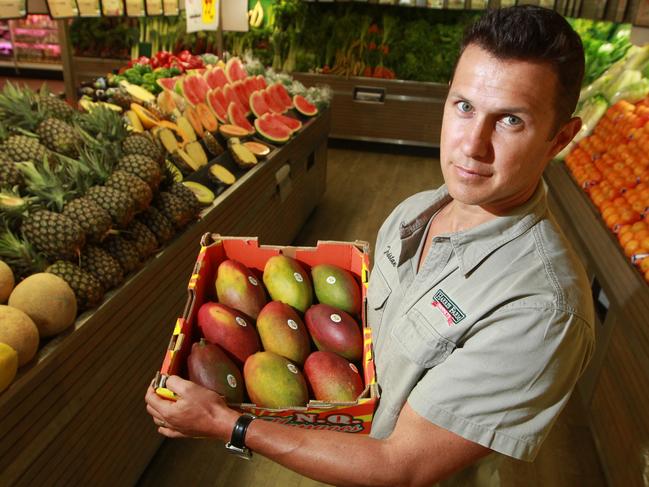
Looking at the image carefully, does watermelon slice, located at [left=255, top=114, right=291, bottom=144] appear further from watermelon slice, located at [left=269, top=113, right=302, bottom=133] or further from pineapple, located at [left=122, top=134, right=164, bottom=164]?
pineapple, located at [left=122, top=134, right=164, bottom=164]

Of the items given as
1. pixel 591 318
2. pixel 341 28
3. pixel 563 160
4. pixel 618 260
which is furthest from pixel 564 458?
pixel 341 28

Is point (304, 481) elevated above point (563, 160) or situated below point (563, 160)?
below

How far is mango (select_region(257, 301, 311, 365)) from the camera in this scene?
4.65 feet

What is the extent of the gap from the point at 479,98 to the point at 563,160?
362cm

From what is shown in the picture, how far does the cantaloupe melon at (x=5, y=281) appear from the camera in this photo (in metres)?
1.54

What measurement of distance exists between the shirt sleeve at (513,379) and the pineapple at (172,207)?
164cm

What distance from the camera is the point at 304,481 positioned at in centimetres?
222

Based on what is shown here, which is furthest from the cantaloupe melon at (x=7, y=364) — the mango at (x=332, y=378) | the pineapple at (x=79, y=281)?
the mango at (x=332, y=378)

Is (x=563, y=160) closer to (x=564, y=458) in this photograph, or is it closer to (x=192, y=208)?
(x=564, y=458)

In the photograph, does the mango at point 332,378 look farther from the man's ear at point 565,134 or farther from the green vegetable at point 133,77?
the green vegetable at point 133,77

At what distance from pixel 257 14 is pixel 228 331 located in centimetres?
608

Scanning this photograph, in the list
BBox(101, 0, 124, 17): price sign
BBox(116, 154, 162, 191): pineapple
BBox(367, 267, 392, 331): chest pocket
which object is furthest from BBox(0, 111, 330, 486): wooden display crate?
BBox(101, 0, 124, 17): price sign

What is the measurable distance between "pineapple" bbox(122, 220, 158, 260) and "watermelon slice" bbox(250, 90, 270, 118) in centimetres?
220

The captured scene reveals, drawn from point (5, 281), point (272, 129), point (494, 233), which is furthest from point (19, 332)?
point (272, 129)
